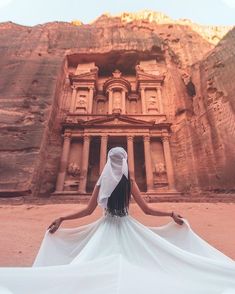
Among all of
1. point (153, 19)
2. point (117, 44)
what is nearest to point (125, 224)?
point (117, 44)

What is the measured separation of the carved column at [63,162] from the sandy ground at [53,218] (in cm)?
634

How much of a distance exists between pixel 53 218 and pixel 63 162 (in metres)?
8.29

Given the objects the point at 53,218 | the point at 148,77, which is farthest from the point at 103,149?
the point at 53,218

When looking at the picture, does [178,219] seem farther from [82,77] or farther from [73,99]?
[82,77]

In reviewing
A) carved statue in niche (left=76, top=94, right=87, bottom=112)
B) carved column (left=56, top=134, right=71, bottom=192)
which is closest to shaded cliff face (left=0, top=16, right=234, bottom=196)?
carved column (left=56, top=134, right=71, bottom=192)

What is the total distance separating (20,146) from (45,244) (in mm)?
8684

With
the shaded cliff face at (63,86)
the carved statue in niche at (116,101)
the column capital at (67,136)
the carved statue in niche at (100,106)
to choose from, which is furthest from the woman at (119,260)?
the carved statue in niche at (100,106)

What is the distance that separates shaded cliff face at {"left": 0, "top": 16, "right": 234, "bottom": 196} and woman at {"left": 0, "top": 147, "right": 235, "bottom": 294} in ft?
21.8

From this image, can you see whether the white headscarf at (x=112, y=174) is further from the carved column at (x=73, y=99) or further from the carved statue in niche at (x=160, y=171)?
the carved column at (x=73, y=99)

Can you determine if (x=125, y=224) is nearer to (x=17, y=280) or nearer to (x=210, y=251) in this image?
(x=210, y=251)

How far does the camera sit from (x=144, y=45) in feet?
62.4

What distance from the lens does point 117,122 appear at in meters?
15.2

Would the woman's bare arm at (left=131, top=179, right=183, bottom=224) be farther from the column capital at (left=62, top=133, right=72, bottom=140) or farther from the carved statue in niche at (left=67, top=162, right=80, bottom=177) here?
the column capital at (left=62, top=133, right=72, bottom=140)

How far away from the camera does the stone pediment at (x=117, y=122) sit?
15.0m
